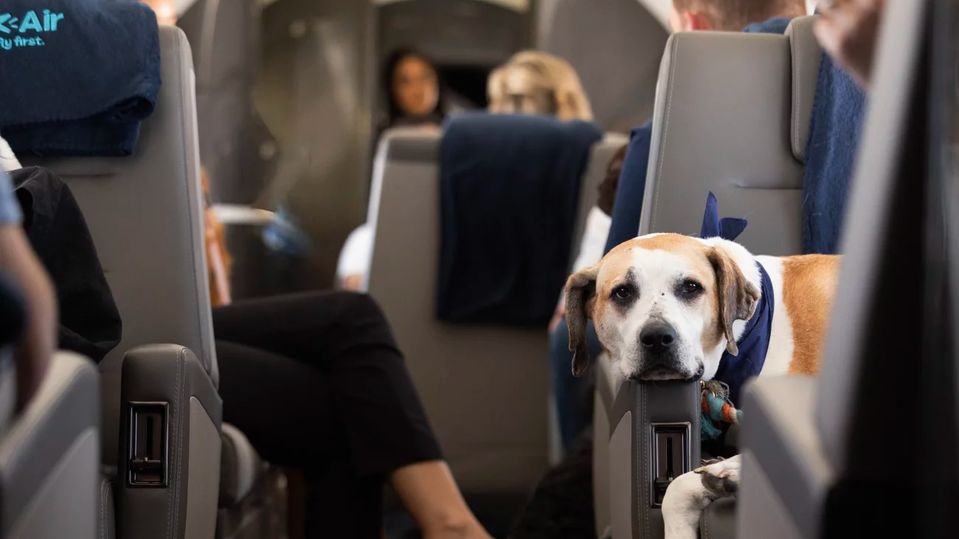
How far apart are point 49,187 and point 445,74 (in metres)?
6.62

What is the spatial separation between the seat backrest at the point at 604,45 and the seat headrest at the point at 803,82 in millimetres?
2143

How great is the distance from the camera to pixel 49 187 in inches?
76.3

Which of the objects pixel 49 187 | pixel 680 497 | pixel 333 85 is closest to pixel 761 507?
pixel 680 497

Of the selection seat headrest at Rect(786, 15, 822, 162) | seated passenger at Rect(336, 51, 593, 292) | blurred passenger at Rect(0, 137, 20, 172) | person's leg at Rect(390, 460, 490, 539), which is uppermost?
seated passenger at Rect(336, 51, 593, 292)

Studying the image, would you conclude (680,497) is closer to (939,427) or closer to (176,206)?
(939,427)

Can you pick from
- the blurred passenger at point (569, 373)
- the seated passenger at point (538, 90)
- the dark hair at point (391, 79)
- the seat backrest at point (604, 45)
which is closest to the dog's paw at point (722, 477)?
the blurred passenger at point (569, 373)

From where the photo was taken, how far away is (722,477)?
185 centimetres

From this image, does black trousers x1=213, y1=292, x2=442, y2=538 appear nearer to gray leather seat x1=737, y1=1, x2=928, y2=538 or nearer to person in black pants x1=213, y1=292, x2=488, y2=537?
person in black pants x1=213, y1=292, x2=488, y2=537

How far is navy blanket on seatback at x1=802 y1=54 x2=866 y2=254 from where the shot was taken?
2150mm

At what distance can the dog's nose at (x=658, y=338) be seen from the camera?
195 centimetres

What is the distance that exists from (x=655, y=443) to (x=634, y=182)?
60 centimetres

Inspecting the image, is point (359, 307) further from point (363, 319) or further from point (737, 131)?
point (737, 131)

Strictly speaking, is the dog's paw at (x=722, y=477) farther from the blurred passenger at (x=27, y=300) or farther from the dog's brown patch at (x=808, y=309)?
the blurred passenger at (x=27, y=300)

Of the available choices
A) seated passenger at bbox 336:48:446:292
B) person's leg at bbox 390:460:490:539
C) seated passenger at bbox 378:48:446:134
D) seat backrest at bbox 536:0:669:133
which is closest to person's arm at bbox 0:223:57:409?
person's leg at bbox 390:460:490:539
